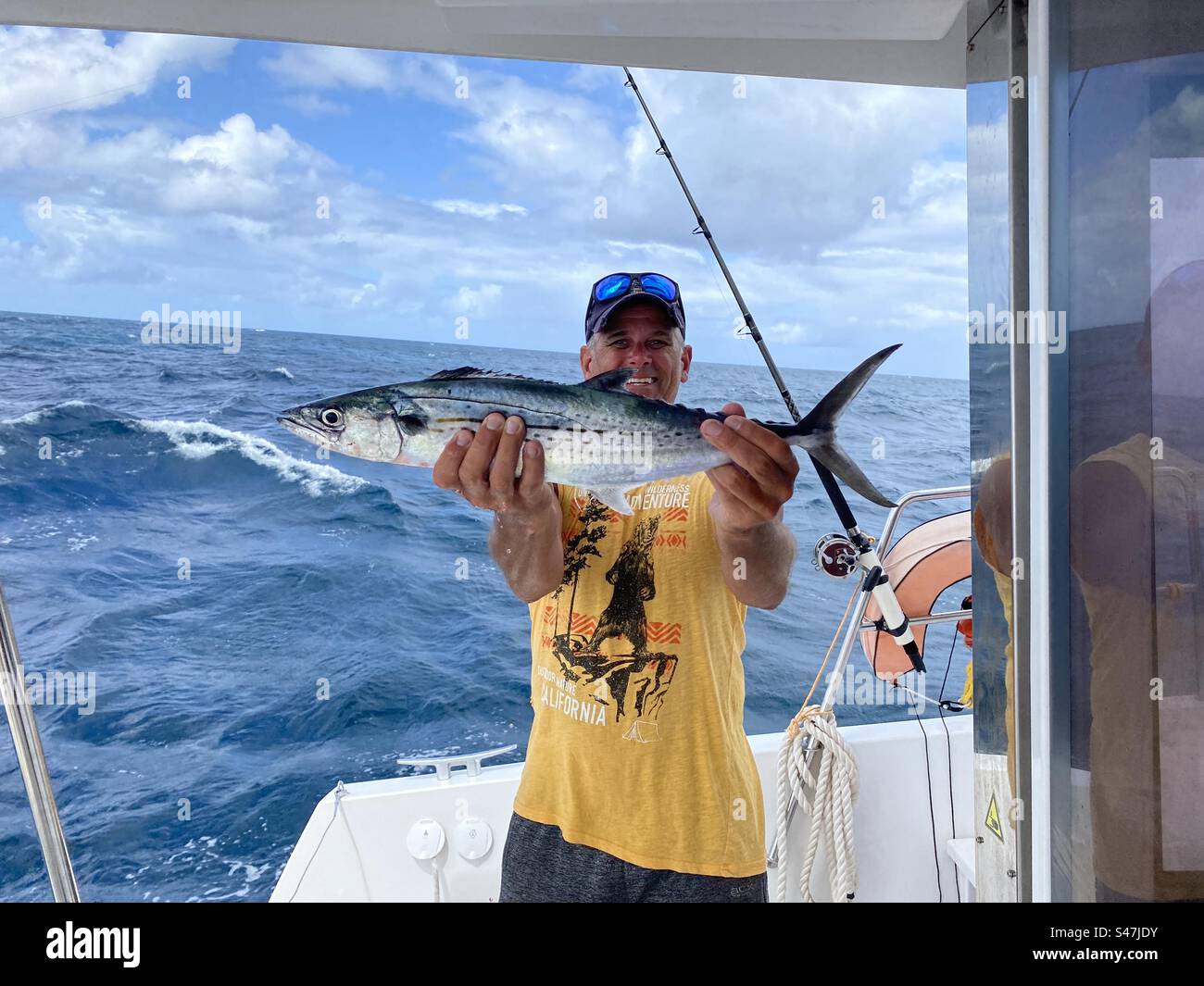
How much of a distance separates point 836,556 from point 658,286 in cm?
118

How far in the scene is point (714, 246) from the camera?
234 centimetres

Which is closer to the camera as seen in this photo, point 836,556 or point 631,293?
point 631,293

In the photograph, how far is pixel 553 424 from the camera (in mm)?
1217

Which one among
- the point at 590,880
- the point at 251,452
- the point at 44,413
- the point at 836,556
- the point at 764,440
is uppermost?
the point at 44,413

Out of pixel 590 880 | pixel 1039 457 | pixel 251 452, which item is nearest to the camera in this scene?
pixel 1039 457

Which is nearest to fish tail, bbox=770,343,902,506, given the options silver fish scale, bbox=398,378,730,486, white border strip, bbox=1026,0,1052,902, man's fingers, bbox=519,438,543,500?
silver fish scale, bbox=398,378,730,486

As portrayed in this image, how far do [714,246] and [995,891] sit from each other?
185 cm

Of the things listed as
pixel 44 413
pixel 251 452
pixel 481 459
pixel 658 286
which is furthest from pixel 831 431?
pixel 44 413

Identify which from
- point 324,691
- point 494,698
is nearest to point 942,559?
point 494,698

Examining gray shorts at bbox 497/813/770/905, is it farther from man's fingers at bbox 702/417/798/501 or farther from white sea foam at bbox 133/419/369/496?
white sea foam at bbox 133/419/369/496

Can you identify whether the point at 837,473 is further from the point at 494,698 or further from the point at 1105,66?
the point at 494,698

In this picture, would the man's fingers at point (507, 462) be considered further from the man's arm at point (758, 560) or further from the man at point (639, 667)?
the man's arm at point (758, 560)

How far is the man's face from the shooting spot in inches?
60.5

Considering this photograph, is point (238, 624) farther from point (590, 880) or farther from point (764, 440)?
point (764, 440)
